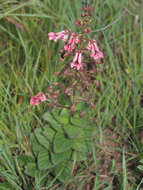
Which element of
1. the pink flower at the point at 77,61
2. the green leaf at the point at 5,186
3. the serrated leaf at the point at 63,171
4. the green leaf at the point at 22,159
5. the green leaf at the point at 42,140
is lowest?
the green leaf at the point at 5,186

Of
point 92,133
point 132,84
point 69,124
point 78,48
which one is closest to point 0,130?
point 69,124

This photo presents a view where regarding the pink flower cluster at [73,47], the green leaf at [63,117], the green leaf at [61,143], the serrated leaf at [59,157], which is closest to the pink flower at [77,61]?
the pink flower cluster at [73,47]

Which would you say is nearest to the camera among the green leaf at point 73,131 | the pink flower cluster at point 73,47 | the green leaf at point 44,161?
the pink flower cluster at point 73,47

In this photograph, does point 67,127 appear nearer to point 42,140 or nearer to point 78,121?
point 78,121

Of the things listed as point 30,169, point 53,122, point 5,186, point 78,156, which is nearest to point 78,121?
point 53,122

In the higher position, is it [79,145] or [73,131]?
[73,131]

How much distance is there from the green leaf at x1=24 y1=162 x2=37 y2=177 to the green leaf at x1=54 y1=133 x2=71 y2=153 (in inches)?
12.3

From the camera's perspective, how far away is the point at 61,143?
2053mm

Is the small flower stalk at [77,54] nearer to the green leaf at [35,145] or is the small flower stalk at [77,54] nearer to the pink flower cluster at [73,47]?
the pink flower cluster at [73,47]

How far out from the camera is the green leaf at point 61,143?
6.62 feet

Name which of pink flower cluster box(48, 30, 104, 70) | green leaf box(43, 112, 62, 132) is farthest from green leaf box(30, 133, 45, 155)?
pink flower cluster box(48, 30, 104, 70)

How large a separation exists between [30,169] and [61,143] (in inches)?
14.3

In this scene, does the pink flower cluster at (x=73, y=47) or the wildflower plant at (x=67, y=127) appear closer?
the pink flower cluster at (x=73, y=47)

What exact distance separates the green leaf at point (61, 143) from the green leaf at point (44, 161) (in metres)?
0.17
